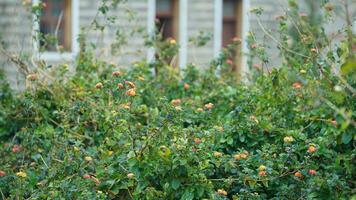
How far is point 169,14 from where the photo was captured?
17.8 meters

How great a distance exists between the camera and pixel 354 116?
14.3ft

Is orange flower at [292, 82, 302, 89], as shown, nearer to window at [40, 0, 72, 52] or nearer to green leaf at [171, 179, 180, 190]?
green leaf at [171, 179, 180, 190]

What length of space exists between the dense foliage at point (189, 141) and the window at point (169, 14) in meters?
11.0

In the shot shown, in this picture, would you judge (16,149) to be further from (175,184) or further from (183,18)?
(183,18)

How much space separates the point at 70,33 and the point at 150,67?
8849 millimetres

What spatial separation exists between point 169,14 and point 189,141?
13.3 metres

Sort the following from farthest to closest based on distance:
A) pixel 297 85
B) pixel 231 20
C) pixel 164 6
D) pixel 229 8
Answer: pixel 231 20
pixel 229 8
pixel 164 6
pixel 297 85

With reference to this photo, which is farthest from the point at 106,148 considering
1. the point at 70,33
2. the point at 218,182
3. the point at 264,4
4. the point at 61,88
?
the point at 264,4

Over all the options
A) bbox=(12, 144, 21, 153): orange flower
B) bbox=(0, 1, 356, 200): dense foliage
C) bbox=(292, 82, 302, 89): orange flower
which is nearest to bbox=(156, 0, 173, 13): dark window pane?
bbox=(0, 1, 356, 200): dense foliage

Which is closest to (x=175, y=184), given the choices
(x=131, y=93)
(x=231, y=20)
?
(x=131, y=93)

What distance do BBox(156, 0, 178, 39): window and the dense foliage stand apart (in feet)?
36.2

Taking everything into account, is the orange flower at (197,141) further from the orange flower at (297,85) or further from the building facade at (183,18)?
the building facade at (183,18)

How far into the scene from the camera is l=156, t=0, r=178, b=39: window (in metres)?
17.6

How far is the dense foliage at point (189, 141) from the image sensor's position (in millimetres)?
4512
